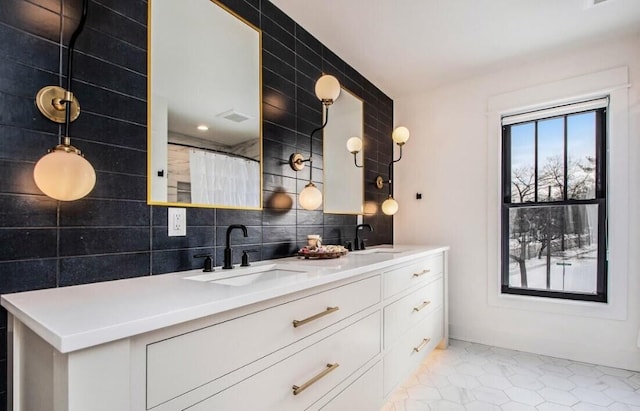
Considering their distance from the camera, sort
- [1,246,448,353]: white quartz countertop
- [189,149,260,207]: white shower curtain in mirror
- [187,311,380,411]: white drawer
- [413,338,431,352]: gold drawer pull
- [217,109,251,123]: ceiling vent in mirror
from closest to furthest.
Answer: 1. [1,246,448,353]: white quartz countertop
2. [187,311,380,411]: white drawer
3. [189,149,260,207]: white shower curtain in mirror
4. [217,109,251,123]: ceiling vent in mirror
5. [413,338,431,352]: gold drawer pull

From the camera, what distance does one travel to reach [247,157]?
1.81 m

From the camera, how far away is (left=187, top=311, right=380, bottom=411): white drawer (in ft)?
3.17

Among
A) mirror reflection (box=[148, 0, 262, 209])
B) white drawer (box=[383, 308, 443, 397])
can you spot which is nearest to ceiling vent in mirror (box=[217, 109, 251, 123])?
mirror reflection (box=[148, 0, 262, 209])

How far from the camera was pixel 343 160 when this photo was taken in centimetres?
266

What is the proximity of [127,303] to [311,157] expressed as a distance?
1578 mm

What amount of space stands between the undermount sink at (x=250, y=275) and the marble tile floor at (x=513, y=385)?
105cm

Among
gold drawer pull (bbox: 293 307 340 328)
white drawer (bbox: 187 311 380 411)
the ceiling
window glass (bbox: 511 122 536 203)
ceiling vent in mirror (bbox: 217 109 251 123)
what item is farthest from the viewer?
window glass (bbox: 511 122 536 203)

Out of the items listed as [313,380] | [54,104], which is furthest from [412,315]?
[54,104]

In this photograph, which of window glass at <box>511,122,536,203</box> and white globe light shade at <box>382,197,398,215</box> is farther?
white globe light shade at <box>382,197,398,215</box>

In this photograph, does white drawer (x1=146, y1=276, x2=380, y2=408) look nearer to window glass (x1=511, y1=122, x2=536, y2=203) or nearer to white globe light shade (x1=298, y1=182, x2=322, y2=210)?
white globe light shade (x1=298, y1=182, x2=322, y2=210)

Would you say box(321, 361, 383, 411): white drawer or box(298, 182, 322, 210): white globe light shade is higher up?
box(298, 182, 322, 210): white globe light shade

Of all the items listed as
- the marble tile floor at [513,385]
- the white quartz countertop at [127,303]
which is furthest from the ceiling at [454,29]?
the marble tile floor at [513,385]

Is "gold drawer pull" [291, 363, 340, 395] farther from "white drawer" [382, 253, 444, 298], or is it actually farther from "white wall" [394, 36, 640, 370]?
"white wall" [394, 36, 640, 370]

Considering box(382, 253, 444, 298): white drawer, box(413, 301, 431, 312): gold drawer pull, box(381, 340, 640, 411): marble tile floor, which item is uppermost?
box(382, 253, 444, 298): white drawer
